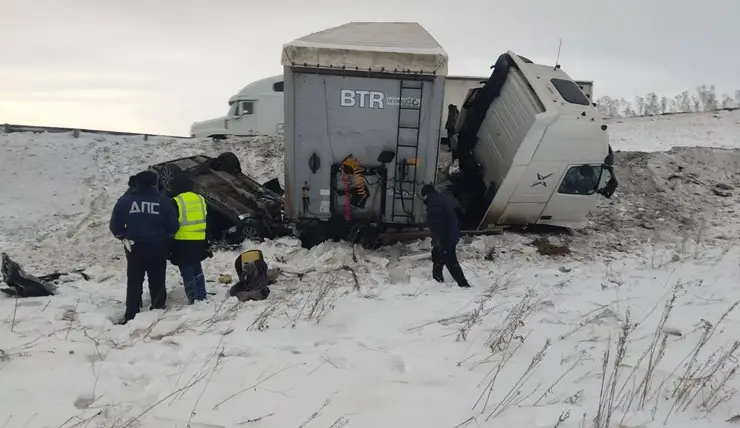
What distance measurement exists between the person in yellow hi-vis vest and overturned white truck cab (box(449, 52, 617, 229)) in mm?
5757

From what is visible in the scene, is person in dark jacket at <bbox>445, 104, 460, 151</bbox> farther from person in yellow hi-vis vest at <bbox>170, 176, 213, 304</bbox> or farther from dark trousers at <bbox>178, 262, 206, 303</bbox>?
dark trousers at <bbox>178, 262, 206, 303</bbox>

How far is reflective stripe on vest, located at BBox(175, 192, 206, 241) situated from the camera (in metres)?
6.49

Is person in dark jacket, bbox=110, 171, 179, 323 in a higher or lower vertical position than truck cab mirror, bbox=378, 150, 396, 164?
lower

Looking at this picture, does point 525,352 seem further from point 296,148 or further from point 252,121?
point 252,121

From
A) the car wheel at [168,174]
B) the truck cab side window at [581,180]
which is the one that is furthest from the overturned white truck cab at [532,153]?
the car wheel at [168,174]

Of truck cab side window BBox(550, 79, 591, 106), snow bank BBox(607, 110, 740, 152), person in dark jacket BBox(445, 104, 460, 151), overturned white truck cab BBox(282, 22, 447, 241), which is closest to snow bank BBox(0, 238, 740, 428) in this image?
overturned white truck cab BBox(282, 22, 447, 241)

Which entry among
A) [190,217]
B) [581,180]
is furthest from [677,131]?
[190,217]

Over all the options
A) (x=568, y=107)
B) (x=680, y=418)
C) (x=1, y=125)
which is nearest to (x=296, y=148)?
(x=568, y=107)

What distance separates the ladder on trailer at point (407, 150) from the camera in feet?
30.7

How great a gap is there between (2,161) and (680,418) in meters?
16.0

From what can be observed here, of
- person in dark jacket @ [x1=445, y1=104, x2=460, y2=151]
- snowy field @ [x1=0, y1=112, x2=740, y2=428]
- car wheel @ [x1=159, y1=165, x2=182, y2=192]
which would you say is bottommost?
snowy field @ [x1=0, y1=112, x2=740, y2=428]

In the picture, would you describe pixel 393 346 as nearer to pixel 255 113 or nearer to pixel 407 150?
pixel 407 150

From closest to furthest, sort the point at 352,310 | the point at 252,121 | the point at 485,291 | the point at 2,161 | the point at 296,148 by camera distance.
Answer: the point at 352,310 → the point at 485,291 → the point at 296,148 → the point at 2,161 → the point at 252,121

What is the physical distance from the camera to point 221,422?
138 inches
